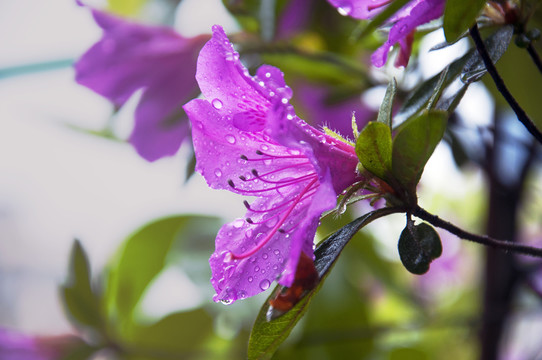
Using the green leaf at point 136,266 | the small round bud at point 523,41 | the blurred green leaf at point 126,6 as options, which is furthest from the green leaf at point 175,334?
the small round bud at point 523,41

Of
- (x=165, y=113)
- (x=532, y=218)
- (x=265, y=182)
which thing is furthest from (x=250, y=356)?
(x=532, y=218)

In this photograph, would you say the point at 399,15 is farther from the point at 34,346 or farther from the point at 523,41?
the point at 34,346

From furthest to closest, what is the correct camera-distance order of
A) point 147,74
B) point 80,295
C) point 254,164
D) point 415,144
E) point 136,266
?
point 136,266, point 80,295, point 147,74, point 254,164, point 415,144

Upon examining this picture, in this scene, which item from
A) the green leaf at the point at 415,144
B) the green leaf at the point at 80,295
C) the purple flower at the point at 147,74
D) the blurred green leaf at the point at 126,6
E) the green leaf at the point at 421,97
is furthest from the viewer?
the blurred green leaf at the point at 126,6

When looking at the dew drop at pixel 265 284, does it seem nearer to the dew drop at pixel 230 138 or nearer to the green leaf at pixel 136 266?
the dew drop at pixel 230 138

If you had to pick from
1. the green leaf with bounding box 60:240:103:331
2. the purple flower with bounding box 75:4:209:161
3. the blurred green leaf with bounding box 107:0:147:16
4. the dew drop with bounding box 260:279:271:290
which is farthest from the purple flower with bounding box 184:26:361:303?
the blurred green leaf with bounding box 107:0:147:16

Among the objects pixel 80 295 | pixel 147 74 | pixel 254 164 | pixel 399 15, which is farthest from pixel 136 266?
pixel 399 15

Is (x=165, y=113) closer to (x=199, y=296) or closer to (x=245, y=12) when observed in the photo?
(x=245, y=12)

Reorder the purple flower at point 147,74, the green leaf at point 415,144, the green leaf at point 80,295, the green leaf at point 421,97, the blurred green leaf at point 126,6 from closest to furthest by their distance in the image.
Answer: the green leaf at point 415,144 < the green leaf at point 421,97 < the purple flower at point 147,74 < the green leaf at point 80,295 < the blurred green leaf at point 126,6
